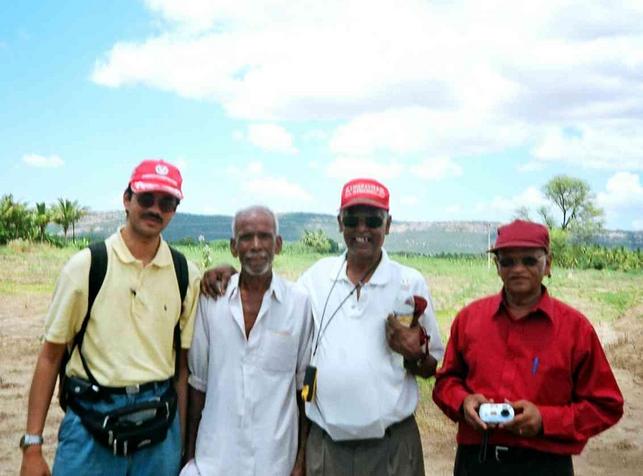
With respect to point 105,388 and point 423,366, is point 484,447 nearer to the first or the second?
point 423,366

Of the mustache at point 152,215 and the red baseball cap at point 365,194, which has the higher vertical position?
the red baseball cap at point 365,194

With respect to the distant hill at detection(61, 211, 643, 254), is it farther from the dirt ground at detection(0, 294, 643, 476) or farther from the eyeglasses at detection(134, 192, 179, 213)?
the eyeglasses at detection(134, 192, 179, 213)

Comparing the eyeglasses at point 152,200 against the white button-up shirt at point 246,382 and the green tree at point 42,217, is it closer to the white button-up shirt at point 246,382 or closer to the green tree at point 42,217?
the white button-up shirt at point 246,382

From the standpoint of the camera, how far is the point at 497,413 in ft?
8.86

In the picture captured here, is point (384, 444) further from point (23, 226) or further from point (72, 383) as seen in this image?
point (23, 226)

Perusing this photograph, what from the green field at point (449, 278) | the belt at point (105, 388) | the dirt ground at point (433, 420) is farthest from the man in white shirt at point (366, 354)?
the green field at point (449, 278)

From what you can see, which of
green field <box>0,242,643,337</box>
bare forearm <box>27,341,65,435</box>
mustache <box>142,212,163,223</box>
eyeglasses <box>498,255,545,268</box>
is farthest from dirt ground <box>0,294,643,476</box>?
mustache <box>142,212,163,223</box>

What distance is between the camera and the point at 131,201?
3.05 metres

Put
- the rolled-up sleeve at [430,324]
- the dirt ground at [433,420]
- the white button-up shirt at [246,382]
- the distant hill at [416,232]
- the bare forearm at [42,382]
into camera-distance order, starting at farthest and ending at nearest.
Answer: the distant hill at [416,232] → the dirt ground at [433,420] → the rolled-up sleeve at [430,324] → the white button-up shirt at [246,382] → the bare forearm at [42,382]

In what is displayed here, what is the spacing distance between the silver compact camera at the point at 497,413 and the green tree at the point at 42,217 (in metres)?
29.6

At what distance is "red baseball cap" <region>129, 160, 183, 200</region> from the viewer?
9.78ft

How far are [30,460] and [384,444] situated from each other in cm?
149

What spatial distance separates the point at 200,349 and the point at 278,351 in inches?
13.7

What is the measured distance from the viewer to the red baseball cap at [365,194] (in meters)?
3.29
